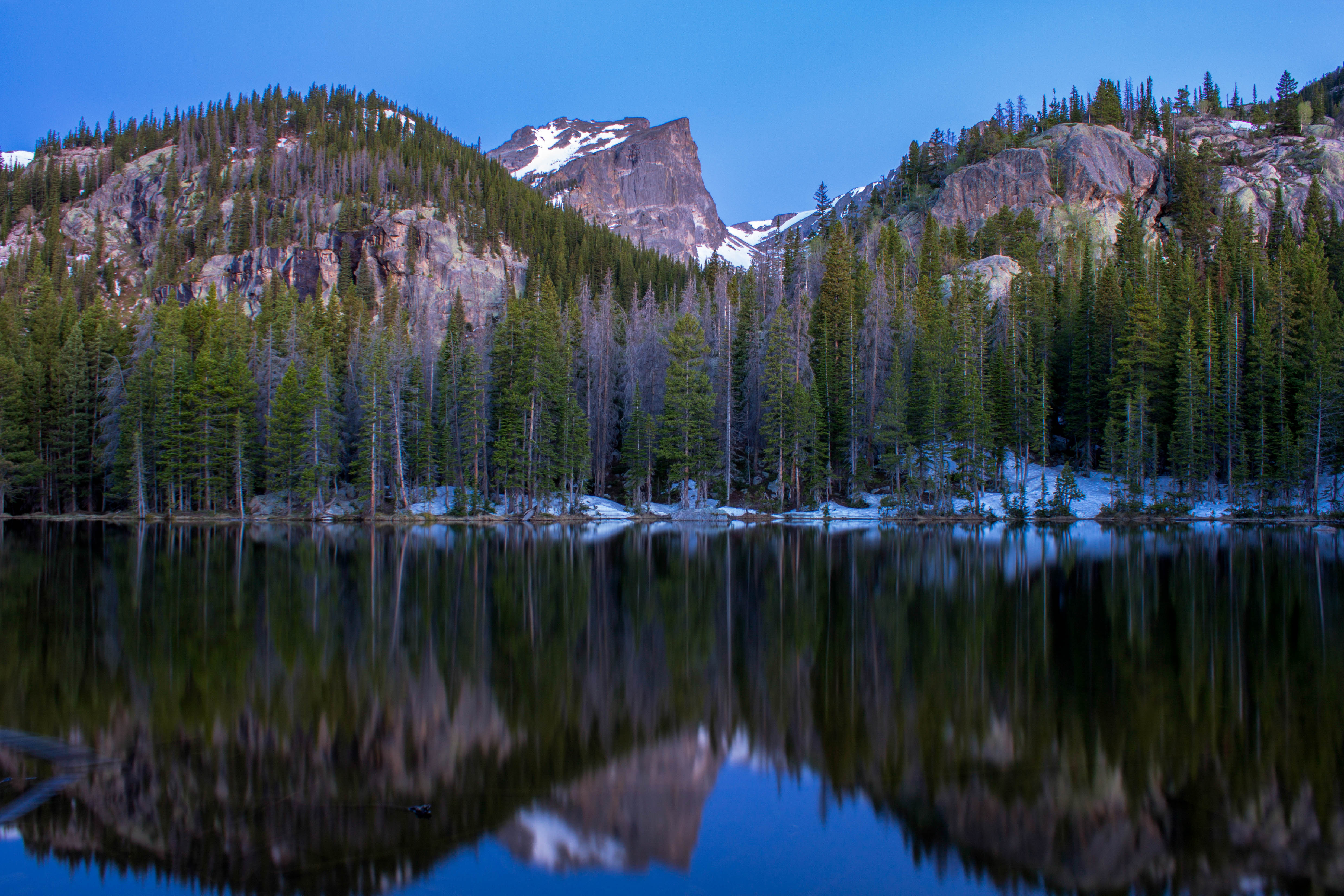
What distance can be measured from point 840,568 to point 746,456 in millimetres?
38069

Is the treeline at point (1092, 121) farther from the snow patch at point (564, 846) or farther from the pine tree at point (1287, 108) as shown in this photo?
the snow patch at point (564, 846)

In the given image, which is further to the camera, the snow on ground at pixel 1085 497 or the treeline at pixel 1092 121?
the treeline at pixel 1092 121

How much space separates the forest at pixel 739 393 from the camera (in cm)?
5522

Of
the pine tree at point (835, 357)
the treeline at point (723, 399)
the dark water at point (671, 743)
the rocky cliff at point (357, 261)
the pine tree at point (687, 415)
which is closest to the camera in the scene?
the dark water at point (671, 743)

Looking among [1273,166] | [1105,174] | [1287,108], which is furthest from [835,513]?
[1287,108]

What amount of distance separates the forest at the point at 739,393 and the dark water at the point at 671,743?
38.7 meters

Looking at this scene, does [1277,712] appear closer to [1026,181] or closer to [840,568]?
[840,568]

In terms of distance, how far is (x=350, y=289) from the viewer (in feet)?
307

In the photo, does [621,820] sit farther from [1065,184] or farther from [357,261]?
[357,261]

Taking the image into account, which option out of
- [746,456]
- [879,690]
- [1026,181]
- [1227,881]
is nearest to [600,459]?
[746,456]

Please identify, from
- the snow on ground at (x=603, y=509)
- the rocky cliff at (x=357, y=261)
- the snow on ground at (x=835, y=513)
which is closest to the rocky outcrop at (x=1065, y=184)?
the snow on ground at (x=835, y=513)

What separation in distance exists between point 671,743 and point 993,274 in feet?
263

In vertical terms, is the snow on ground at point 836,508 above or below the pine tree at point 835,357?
below


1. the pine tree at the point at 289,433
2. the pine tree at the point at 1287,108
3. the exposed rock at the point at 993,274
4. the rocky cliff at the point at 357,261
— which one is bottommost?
the pine tree at the point at 289,433
